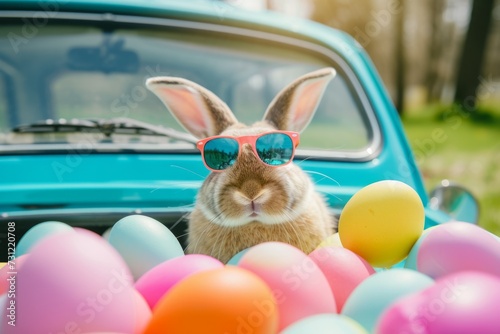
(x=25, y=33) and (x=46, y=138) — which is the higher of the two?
(x=25, y=33)

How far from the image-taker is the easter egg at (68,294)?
1055 mm

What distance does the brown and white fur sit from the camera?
61.2 inches

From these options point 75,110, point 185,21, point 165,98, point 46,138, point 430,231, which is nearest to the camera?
point 430,231

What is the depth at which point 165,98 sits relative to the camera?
1832 millimetres

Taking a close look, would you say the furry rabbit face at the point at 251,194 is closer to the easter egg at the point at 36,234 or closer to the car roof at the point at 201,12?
the easter egg at the point at 36,234

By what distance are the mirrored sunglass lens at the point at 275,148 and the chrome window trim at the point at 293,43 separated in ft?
1.77

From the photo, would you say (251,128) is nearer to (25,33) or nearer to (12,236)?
(12,236)

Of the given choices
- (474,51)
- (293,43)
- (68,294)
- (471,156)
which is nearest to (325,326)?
(68,294)

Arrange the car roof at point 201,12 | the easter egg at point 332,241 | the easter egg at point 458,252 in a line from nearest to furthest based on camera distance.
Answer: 1. the easter egg at point 458,252
2. the easter egg at point 332,241
3. the car roof at point 201,12

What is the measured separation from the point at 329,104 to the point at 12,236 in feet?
4.99

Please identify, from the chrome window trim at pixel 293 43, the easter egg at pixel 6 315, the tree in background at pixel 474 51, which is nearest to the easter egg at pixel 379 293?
the easter egg at pixel 6 315

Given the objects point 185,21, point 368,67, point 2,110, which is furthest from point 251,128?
point 2,110

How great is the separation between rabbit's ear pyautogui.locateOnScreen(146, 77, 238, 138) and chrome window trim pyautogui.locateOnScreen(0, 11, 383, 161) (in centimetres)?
41

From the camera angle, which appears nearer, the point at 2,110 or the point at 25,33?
the point at 25,33
